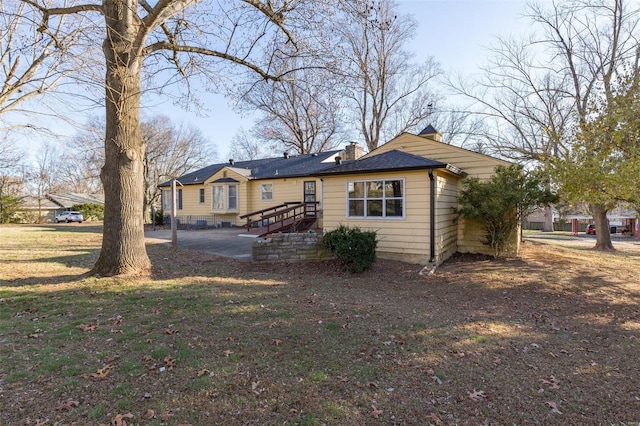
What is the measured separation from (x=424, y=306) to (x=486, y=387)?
9.22 ft

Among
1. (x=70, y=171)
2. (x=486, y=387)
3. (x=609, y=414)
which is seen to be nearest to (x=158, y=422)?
(x=486, y=387)

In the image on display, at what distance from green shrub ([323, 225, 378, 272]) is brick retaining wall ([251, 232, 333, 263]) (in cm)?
107

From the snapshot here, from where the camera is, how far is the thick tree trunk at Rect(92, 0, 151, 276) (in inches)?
278

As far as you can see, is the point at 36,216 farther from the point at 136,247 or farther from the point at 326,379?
the point at 326,379

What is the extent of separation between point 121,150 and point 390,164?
270 inches

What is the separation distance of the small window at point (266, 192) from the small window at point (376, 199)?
10.4m

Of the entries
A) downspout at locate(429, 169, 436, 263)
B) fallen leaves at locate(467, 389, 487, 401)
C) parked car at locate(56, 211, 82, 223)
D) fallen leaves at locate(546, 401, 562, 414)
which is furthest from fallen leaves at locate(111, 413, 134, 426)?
parked car at locate(56, 211, 82, 223)

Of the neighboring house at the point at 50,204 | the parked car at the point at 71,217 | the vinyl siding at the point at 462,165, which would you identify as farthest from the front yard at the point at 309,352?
the neighboring house at the point at 50,204

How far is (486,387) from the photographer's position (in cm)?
348

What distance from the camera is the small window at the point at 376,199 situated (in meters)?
9.99

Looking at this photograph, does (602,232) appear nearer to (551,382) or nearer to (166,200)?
(551,382)

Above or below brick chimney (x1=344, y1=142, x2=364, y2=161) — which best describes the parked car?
below

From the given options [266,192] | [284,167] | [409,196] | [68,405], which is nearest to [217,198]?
[266,192]

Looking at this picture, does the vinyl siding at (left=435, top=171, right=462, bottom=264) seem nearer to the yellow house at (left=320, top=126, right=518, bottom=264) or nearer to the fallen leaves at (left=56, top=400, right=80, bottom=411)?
the yellow house at (left=320, top=126, right=518, bottom=264)
